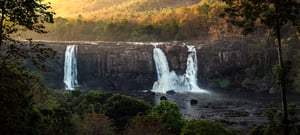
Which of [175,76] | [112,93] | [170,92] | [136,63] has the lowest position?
[170,92]

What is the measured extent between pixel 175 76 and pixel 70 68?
59.2 feet

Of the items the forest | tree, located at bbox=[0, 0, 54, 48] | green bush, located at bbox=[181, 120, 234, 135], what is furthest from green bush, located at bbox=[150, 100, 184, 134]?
tree, located at bbox=[0, 0, 54, 48]

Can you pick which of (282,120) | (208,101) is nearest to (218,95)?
(208,101)

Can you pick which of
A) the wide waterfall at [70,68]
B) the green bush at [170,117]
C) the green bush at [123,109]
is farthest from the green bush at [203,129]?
the wide waterfall at [70,68]

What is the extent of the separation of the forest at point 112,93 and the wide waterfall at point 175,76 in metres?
11.6

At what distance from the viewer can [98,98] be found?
147 ft

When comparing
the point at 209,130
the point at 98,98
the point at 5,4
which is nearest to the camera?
the point at 5,4

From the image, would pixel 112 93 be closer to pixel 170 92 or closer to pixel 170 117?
pixel 170 92

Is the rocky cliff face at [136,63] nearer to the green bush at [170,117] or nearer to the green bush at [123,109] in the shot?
the green bush at [123,109]

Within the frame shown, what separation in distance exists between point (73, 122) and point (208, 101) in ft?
112

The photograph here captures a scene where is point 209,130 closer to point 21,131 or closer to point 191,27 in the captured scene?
point 21,131

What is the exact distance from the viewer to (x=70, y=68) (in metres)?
73.0

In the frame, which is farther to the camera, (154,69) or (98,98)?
(154,69)

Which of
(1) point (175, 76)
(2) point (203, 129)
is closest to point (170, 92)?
(1) point (175, 76)
